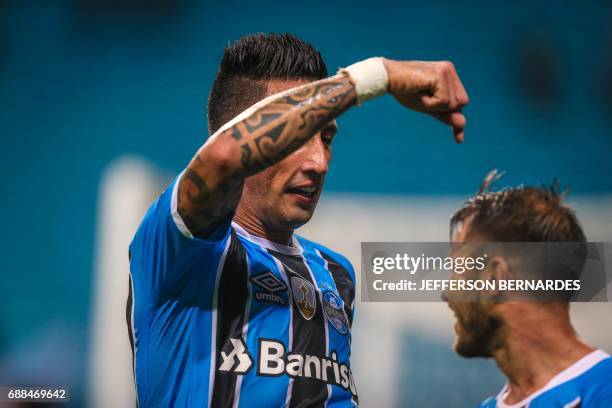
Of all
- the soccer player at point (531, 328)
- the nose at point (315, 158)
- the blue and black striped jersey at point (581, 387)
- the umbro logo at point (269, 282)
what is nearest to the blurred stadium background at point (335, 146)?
the soccer player at point (531, 328)

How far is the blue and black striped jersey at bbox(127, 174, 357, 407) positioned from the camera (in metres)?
1.46

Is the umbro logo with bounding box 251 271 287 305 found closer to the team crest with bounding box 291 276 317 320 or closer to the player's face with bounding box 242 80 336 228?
the team crest with bounding box 291 276 317 320

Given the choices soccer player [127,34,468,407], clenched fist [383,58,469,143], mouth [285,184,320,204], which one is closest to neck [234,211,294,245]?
soccer player [127,34,468,407]

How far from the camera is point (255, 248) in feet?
5.82

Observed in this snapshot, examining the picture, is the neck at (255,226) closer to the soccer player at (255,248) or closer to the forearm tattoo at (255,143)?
the soccer player at (255,248)

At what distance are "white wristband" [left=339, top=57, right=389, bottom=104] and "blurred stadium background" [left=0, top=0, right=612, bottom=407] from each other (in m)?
2.05

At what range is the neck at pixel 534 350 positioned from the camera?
6.53 ft

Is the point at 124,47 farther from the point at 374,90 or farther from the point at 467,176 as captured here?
the point at 374,90

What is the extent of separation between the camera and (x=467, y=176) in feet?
12.0

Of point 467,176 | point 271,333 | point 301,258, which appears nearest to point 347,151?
point 467,176

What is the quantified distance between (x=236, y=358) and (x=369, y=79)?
2.17 feet

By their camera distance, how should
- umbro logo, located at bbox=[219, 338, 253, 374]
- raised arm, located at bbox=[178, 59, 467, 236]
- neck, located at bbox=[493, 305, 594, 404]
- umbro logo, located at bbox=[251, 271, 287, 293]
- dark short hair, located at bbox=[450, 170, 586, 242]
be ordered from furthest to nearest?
dark short hair, located at bbox=[450, 170, 586, 242] < neck, located at bbox=[493, 305, 594, 404] < umbro logo, located at bbox=[251, 271, 287, 293] < umbro logo, located at bbox=[219, 338, 253, 374] < raised arm, located at bbox=[178, 59, 467, 236]

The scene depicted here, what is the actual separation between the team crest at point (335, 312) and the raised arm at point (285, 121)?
54 centimetres

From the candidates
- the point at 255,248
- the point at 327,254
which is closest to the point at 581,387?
the point at 327,254
